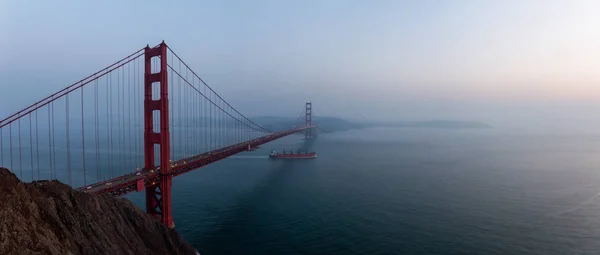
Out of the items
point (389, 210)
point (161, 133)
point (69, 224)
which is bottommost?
point (389, 210)

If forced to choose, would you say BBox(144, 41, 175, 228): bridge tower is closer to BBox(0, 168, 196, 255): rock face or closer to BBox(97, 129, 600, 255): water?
BBox(97, 129, 600, 255): water

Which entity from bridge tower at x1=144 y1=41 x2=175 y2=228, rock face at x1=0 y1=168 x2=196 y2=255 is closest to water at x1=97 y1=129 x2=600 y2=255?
bridge tower at x1=144 y1=41 x2=175 y2=228

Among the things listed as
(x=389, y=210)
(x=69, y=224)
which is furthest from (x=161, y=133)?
(x=389, y=210)

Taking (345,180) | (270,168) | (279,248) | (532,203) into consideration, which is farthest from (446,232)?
(270,168)

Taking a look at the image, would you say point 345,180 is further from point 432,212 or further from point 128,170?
point 128,170

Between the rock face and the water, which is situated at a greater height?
the rock face

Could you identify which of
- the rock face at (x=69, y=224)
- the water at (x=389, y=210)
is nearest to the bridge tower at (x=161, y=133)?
the water at (x=389, y=210)

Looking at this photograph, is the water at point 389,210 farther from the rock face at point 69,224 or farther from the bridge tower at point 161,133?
the rock face at point 69,224

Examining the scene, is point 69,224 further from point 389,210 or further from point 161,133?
point 389,210
